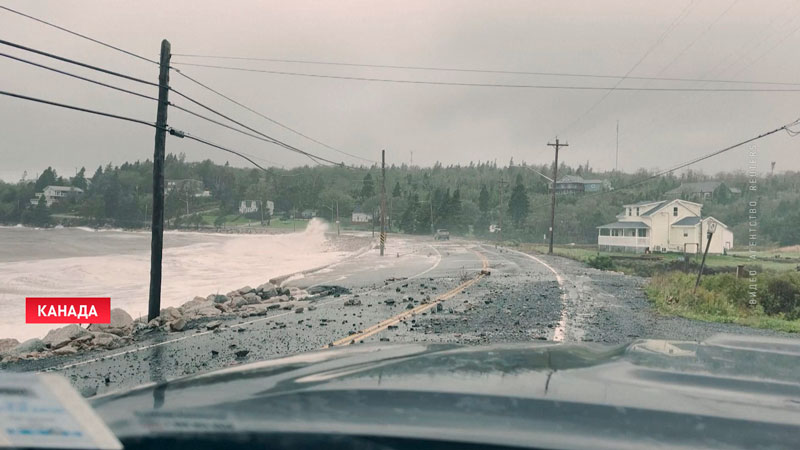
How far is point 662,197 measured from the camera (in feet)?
153

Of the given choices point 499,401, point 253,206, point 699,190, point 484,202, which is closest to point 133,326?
point 499,401

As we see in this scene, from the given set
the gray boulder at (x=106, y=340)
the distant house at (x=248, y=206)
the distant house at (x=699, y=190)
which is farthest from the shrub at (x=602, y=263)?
the distant house at (x=248, y=206)

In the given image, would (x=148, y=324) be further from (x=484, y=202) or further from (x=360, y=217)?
(x=484, y=202)

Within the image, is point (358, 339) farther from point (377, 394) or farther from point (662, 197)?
point (662, 197)

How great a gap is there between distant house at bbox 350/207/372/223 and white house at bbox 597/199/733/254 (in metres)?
41.6

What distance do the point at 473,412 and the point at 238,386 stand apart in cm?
88

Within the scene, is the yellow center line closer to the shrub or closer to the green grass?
the green grass

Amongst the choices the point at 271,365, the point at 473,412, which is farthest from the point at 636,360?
the point at 271,365

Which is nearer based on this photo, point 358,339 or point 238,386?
point 238,386

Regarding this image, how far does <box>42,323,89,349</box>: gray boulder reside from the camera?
11.0 m

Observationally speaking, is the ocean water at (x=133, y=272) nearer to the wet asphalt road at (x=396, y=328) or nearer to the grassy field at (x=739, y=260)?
the wet asphalt road at (x=396, y=328)

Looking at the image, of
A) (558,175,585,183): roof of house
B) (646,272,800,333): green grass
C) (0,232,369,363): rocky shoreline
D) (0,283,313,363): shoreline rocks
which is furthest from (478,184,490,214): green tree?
(0,283,313,363): shoreline rocks

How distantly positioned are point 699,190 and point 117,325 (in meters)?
38.3

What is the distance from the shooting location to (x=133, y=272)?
4222 centimetres
